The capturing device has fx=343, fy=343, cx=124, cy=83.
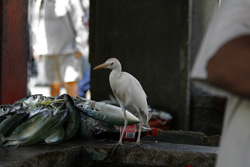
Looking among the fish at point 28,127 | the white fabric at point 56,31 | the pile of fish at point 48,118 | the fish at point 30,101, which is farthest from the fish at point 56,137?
the white fabric at point 56,31

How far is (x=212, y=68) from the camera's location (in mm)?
901

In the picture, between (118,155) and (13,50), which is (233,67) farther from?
(13,50)

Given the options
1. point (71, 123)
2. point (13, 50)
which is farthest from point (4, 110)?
point (13, 50)

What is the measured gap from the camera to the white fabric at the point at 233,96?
3.05 ft

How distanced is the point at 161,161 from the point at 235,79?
162 centimetres

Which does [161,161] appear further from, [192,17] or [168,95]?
[192,17]

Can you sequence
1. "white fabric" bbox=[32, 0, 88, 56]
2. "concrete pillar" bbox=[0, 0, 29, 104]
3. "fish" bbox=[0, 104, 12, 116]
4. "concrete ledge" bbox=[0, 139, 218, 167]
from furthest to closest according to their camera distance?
"white fabric" bbox=[32, 0, 88, 56] < "concrete pillar" bbox=[0, 0, 29, 104] < "fish" bbox=[0, 104, 12, 116] < "concrete ledge" bbox=[0, 139, 218, 167]

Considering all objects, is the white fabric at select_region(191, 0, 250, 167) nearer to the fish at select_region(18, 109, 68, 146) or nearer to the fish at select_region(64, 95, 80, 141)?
the fish at select_region(18, 109, 68, 146)

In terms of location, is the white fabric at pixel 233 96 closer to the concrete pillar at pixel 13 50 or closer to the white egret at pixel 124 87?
the white egret at pixel 124 87

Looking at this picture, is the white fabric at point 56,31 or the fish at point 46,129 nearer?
the fish at point 46,129

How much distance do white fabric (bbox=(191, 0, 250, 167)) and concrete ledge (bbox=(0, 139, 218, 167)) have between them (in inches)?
54.8

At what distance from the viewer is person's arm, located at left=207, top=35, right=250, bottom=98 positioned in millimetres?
877

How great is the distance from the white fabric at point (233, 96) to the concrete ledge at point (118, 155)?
1393 millimetres

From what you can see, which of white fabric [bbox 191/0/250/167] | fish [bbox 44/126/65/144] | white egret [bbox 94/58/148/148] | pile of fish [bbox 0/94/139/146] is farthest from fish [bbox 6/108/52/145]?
white fabric [bbox 191/0/250/167]
